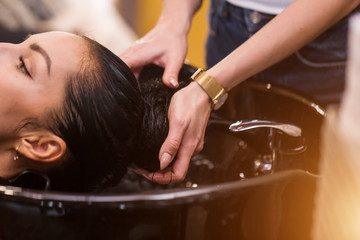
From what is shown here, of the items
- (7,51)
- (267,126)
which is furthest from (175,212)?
(7,51)

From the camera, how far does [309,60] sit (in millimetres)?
887

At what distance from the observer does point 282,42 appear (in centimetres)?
75

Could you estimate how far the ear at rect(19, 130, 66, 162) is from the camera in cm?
68

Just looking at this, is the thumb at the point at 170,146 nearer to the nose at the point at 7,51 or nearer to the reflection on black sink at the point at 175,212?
the reflection on black sink at the point at 175,212

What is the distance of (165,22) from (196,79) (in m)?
0.19

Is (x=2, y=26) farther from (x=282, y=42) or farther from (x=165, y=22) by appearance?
(x=282, y=42)

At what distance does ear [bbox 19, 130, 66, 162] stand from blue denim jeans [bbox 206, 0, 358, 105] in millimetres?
388

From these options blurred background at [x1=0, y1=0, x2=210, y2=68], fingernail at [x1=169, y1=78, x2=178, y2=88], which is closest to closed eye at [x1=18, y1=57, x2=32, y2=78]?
fingernail at [x1=169, y1=78, x2=178, y2=88]

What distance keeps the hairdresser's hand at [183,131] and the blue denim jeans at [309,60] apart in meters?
0.18

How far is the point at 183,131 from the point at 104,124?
12cm

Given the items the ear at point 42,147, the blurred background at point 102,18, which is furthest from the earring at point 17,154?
the blurred background at point 102,18

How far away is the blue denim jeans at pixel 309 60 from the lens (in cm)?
88

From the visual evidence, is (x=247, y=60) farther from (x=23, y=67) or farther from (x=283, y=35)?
(x=23, y=67)

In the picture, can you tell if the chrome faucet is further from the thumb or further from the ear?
the ear
